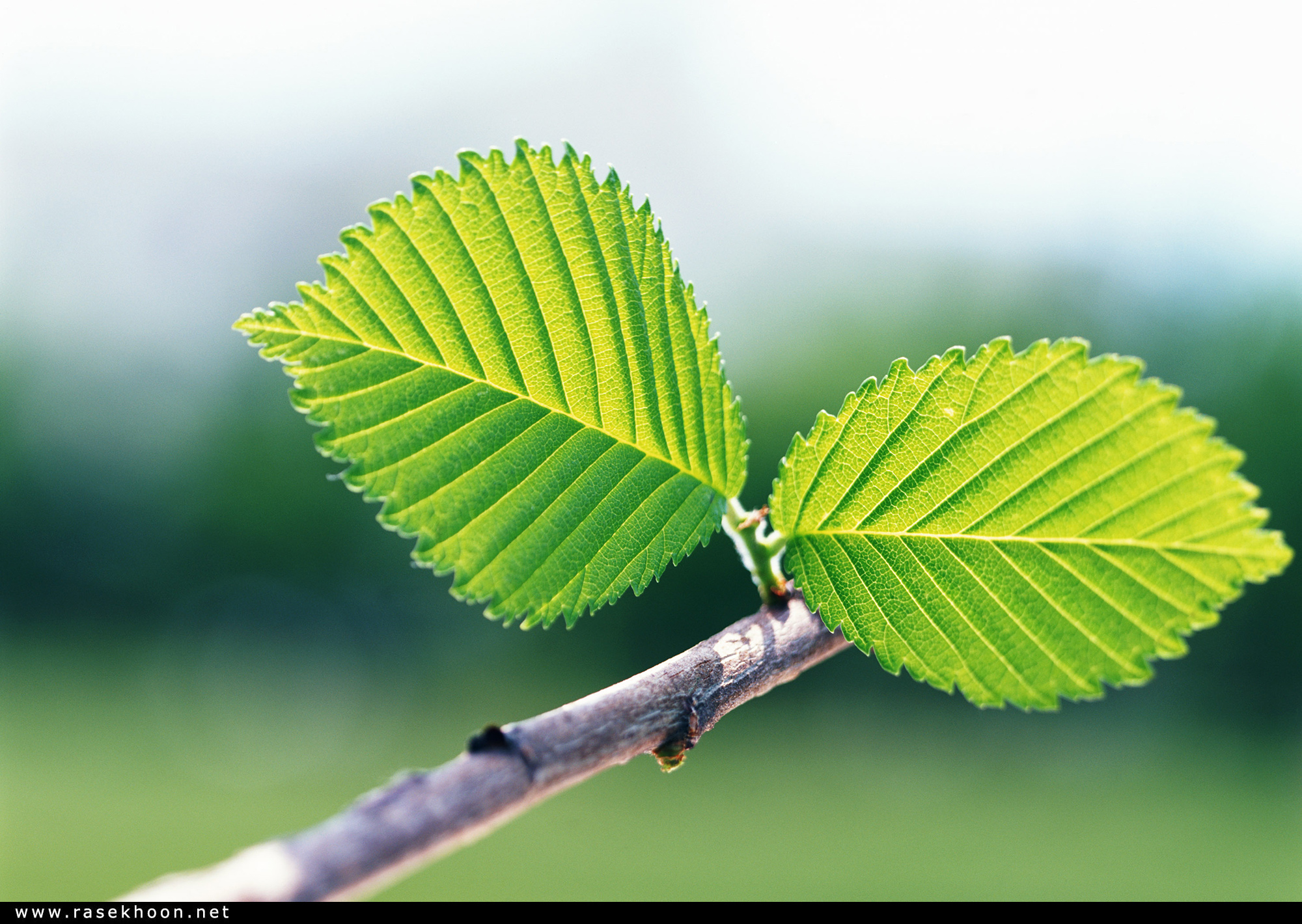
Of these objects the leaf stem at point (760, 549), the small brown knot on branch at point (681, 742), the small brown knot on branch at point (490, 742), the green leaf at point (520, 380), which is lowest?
the small brown knot on branch at point (681, 742)

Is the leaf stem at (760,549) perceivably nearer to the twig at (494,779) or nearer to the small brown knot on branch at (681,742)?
the twig at (494,779)

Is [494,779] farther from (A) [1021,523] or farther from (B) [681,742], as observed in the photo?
(A) [1021,523]

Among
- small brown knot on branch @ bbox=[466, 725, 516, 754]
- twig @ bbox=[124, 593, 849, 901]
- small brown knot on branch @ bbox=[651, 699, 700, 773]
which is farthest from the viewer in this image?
small brown knot on branch @ bbox=[651, 699, 700, 773]

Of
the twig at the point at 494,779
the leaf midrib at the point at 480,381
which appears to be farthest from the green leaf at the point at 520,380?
the twig at the point at 494,779

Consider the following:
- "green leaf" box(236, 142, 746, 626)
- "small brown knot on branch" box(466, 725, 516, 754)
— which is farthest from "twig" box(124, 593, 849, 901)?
"green leaf" box(236, 142, 746, 626)

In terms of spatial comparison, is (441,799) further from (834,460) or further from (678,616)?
(678,616)

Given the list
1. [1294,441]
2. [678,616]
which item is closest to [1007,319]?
[1294,441]

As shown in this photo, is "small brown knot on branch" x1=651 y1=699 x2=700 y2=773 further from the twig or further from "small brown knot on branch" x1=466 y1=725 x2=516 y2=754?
"small brown knot on branch" x1=466 y1=725 x2=516 y2=754
